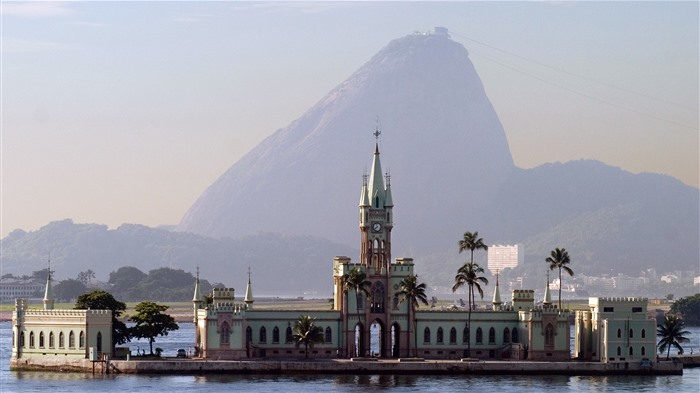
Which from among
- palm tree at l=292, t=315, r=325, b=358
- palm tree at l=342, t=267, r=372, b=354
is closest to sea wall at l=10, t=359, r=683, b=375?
palm tree at l=292, t=315, r=325, b=358

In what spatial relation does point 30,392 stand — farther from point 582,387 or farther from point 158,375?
point 582,387

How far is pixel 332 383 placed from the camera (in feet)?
444

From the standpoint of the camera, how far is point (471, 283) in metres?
151

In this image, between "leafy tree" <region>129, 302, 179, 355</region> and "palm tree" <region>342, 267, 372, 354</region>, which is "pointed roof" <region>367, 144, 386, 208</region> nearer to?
"palm tree" <region>342, 267, 372, 354</region>

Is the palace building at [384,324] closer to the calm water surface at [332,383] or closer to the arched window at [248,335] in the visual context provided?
the arched window at [248,335]

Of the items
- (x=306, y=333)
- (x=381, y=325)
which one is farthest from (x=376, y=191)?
(x=306, y=333)

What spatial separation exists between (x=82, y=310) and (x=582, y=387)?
39.3 m

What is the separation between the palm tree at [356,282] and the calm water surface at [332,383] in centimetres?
878

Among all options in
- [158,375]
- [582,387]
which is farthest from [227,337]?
[582,387]

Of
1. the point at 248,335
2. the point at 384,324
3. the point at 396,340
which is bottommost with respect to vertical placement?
the point at 396,340

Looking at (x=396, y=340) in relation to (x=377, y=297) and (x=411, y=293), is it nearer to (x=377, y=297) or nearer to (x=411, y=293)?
(x=377, y=297)

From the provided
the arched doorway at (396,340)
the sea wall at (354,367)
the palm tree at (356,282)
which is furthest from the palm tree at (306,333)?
the arched doorway at (396,340)

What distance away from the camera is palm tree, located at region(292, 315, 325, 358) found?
145 m

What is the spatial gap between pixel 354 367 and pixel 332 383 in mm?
7691
